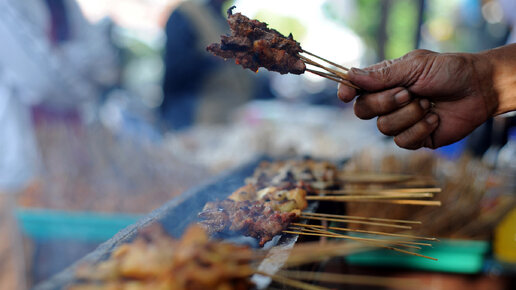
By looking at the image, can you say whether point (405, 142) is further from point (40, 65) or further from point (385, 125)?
point (40, 65)

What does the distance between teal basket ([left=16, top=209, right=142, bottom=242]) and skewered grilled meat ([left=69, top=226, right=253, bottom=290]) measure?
9.12 ft

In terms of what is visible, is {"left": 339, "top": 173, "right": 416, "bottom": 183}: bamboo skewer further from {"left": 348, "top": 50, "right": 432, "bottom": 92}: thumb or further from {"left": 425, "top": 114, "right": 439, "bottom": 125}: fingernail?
{"left": 348, "top": 50, "right": 432, "bottom": 92}: thumb

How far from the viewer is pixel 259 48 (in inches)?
81.3

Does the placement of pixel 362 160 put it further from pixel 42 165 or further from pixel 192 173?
pixel 42 165

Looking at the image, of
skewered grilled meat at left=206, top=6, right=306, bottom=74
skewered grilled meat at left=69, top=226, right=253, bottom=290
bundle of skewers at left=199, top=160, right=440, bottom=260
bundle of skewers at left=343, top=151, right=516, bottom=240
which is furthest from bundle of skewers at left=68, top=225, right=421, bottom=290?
bundle of skewers at left=343, top=151, right=516, bottom=240

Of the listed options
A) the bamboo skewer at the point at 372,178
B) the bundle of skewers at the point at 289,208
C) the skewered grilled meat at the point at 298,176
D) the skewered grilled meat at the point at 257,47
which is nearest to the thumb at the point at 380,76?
the skewered grilled meat at the point at 257,47

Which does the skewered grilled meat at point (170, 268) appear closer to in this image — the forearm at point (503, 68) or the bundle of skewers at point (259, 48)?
the bundle of skewers at point (259, 48)

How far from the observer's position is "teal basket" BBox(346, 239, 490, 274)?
12.5 ft

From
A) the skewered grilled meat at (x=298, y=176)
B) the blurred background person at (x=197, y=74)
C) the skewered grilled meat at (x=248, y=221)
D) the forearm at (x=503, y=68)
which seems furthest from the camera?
the blurred background person at (x=197, y=74)

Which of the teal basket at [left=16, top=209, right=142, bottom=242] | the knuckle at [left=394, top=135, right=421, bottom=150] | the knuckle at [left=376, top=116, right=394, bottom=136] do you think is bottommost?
the teal basket at [left=16, top=209, right=142, bottom=242]

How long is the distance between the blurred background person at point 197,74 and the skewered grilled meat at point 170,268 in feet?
16.2

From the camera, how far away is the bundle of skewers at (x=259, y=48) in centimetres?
203

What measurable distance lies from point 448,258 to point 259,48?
3.27m

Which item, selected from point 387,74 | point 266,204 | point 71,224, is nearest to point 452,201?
point 387,74
